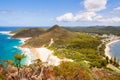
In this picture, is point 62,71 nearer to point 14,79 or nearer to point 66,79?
point 66,79

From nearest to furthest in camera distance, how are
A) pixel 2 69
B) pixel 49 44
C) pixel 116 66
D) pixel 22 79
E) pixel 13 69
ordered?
1. pixel 22 79
2. pixel 13 69
3. pixel 2 69
4. pixel 116 66
5. pixel 49 44

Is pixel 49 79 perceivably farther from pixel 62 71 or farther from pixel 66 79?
pixel 62 71

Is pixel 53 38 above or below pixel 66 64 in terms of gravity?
below

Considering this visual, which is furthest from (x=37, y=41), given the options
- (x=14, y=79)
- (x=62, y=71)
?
(x=14, y=79)

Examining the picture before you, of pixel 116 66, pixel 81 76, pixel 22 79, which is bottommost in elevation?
Result: pixel 116 66

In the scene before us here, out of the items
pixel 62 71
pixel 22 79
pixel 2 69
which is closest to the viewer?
pixel 22 79

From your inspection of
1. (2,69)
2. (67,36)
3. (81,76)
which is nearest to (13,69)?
(2,69)

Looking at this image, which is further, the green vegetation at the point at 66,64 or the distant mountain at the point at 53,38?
the distant mountain at the point at 53,38

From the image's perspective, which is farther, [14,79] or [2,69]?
[2,69]

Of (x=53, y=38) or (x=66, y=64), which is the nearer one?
(x=66, y=64)

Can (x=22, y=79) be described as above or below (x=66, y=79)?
above

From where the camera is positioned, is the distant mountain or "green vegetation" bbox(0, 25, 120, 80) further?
the distant mountain
